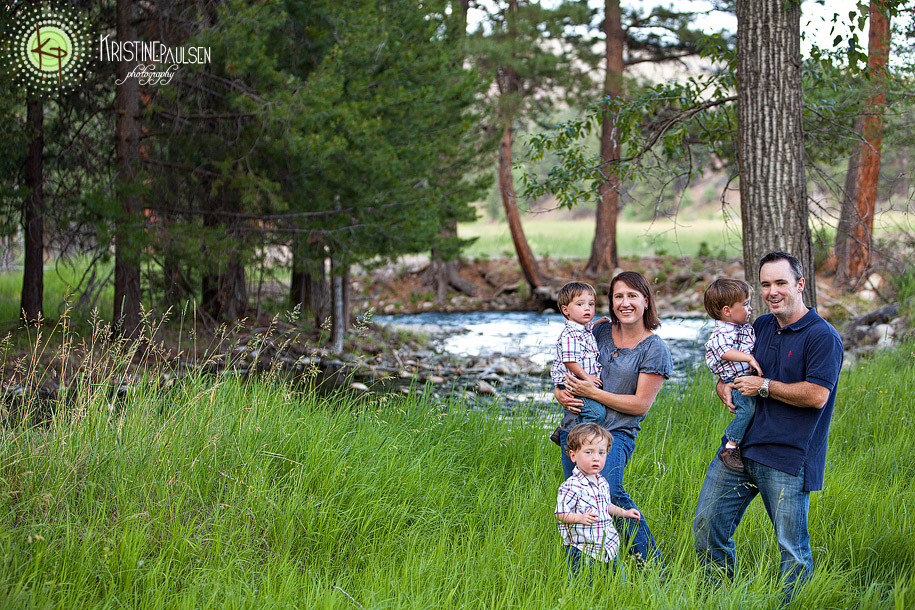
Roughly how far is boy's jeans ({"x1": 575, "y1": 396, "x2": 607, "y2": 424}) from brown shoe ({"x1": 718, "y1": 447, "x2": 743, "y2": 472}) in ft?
1.87

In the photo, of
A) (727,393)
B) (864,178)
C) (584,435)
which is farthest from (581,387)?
(864,178)

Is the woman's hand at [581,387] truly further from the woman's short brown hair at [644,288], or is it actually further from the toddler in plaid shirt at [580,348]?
the woman's short brown hair at [644,288]

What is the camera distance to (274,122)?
9.22 m

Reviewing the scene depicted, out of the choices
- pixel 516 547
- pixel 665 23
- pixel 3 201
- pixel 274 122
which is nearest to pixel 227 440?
pixel 516 547

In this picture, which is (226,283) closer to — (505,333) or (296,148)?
(296,148)

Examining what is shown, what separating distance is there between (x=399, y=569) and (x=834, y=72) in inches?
236

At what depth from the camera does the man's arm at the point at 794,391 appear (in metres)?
2.99

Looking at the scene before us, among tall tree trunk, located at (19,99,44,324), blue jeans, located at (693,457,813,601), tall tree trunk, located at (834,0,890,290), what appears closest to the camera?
blue jeans, located at (693,457,813,601)

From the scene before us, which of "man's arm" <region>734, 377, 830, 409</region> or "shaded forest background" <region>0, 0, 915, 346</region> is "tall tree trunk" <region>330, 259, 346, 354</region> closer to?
"shaded forest background" <region>0, 0, 915, 346</region>

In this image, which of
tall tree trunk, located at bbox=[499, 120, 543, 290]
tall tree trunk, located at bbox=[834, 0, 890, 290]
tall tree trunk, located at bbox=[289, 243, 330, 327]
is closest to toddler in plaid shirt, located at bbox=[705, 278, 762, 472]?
tall tree trunk, located at bbox=[834, 0, 890, 290]

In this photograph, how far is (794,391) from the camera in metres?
3.03

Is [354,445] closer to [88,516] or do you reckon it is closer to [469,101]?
[88,516]

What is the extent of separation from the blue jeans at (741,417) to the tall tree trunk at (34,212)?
30.6ft

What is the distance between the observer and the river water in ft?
42.0
